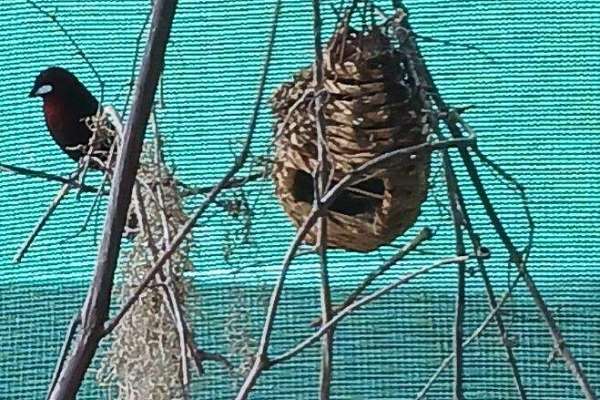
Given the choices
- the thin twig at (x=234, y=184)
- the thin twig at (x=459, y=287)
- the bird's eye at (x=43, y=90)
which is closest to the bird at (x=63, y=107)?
the bird's eye at (x=43, y=90)

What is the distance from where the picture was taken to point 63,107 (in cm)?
93

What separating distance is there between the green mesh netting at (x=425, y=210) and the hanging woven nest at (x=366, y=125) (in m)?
0.21

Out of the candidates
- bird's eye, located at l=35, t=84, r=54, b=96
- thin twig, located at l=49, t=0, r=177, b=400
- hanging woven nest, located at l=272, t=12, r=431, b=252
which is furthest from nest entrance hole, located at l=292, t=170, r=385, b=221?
thin twig, located at l=49, t=0, r=177, b=400

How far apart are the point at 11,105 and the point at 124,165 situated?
69cm

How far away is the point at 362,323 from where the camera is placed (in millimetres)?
1001

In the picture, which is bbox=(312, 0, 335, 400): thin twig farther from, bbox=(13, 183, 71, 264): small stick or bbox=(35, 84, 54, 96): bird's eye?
bbox=(35, 84, 54, 96): bird's eye

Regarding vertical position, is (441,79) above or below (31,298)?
above

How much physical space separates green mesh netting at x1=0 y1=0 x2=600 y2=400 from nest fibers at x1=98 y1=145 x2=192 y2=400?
0.25 metres

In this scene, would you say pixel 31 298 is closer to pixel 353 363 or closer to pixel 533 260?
pixel 353 363

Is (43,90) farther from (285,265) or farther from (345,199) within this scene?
(285,265)

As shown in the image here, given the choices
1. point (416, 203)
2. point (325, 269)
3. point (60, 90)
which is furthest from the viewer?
point (60, 90)

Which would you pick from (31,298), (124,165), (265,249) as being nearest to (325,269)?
(124,165)

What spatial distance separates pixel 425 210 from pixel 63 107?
29 centimetres

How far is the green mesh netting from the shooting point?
0.97 m
